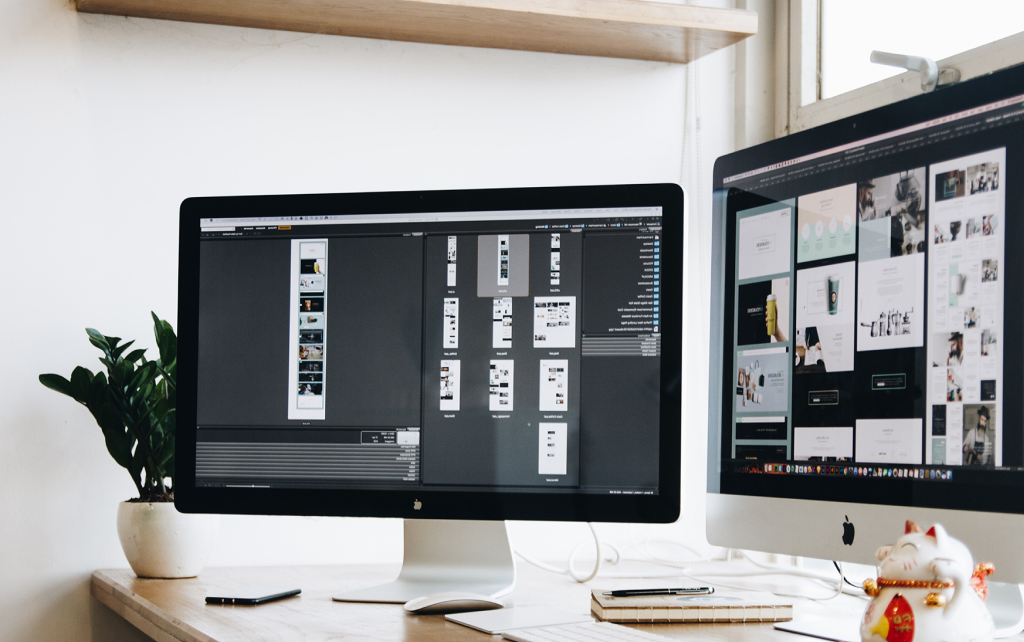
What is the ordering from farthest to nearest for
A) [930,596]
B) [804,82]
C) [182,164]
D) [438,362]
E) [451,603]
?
[804,82], [182,164], [438,362], [451,603], [930,596]

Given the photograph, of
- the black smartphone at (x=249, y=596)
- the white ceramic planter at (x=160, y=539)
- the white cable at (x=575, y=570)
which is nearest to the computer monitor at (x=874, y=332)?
the white cable at (x=575, y=570)

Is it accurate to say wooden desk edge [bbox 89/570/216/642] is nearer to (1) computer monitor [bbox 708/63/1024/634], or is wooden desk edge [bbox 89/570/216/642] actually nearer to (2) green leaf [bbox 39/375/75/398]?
(2) green leaf [bbox 39/375/75/398]

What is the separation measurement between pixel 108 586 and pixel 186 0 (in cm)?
90

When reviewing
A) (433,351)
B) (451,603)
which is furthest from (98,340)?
(451,603)

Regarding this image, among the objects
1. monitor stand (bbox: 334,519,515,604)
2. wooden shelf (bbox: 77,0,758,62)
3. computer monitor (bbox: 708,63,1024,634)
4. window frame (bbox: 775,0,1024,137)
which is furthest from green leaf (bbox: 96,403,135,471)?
window frame (bbox: 775,0,1024,137)

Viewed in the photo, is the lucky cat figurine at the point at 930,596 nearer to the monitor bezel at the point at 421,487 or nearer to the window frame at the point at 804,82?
the monitor bezel at the point at 421,487

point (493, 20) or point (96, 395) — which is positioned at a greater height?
point (493, 20)

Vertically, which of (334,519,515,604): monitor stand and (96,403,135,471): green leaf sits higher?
(96,403,135,471): green leaf

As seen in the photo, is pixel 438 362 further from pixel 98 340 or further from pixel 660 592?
pixel 98 340

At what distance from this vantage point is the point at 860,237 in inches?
35.6

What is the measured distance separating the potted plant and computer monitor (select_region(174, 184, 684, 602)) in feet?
0.55

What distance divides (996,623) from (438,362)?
650 millimetres

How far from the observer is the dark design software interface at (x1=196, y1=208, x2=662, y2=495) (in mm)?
1066

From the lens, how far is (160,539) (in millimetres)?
1261
